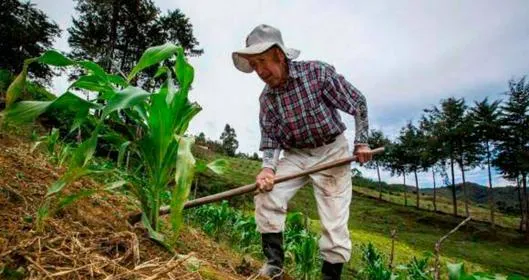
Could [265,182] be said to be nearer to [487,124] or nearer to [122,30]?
[122,30]

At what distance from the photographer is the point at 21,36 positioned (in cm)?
2523

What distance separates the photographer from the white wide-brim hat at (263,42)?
8.96 ft

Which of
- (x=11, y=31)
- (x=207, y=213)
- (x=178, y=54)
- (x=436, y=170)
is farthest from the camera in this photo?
(x=436, y=170)

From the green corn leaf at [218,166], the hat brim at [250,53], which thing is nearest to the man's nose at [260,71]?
the hat brim at [250,53]

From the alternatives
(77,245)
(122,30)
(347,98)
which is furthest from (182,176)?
(122,30)

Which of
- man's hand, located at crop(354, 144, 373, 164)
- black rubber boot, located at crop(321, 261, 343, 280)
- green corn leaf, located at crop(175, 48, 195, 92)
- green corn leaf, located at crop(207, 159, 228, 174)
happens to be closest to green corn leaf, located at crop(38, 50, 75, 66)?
green corn leaf, located at crop(175, 48, 195, 92)

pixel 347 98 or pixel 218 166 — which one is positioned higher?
pixel 347 98

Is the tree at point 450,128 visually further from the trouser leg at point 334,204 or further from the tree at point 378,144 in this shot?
the trouser leg at point 334,204

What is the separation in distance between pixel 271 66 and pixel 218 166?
87 cm

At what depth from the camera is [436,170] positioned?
2120 inches

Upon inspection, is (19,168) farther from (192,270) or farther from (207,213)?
(207,213)

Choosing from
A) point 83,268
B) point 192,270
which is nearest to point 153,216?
point 192,270

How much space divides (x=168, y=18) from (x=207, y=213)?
22405mm

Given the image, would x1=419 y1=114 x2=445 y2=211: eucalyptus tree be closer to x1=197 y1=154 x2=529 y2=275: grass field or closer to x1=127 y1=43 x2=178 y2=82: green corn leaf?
x1=197 y1=154 x2=529 y2=275: grass field
